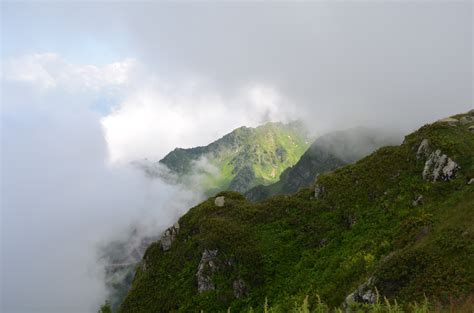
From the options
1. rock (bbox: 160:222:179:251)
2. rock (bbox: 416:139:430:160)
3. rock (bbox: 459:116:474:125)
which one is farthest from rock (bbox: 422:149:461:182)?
rock (bbox: 160:222:179:251)

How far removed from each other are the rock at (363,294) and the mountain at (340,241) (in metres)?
0.14

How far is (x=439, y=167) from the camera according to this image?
159 ft

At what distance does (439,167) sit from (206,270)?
34361 mm

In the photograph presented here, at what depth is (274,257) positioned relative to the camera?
54.6 meters

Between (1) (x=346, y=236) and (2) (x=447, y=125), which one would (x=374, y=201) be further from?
(2) (x=447, y=125)

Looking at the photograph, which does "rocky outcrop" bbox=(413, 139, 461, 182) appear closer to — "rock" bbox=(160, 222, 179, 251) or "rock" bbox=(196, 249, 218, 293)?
"rock" bbox=(196, 249, 218, 293)

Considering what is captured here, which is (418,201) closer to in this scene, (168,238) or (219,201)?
(219,201)

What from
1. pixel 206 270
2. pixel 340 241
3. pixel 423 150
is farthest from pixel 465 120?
pixel 206 270

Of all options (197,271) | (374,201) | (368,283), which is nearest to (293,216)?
(374,201)

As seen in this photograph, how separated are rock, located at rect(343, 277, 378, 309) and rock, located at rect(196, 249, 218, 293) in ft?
71.4

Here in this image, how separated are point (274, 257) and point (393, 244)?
1779 cm

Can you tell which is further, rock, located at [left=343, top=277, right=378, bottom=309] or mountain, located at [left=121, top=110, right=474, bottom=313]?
mountain, located at [left=121, top=110, right=474, bottom=313]

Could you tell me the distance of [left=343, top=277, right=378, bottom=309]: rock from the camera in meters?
36.2

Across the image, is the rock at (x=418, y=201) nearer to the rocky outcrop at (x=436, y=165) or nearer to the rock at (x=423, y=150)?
the rocky outcrop at (x=436, y=165)
